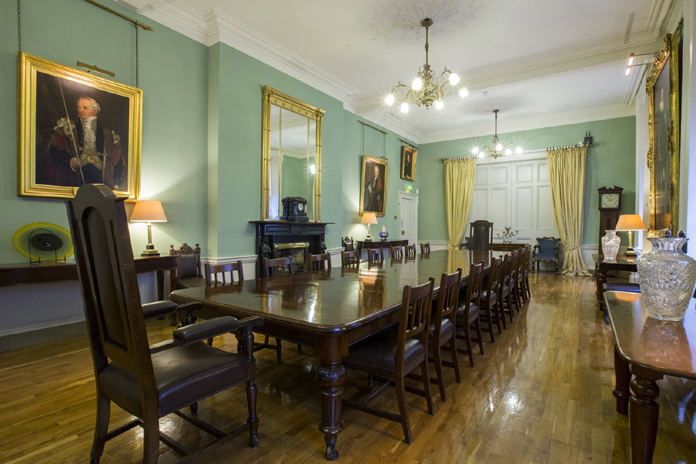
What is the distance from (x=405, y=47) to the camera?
5.07 meters

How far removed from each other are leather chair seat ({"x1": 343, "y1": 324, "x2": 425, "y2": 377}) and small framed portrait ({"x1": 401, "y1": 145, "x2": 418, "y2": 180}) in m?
7.48

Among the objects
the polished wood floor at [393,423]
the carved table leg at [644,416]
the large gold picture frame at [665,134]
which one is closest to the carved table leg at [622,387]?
the polished wood floor at [393,423]

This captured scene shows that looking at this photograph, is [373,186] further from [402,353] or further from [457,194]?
[402,353]

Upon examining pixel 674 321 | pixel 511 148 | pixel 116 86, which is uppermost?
pixel 511 148

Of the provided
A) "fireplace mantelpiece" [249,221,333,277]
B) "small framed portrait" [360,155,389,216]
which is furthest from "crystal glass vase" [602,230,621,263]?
"small framed portrait" [360,155,389,216]

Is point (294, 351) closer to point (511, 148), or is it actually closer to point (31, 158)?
point (31, 158)

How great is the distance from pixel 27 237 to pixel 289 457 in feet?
10.1

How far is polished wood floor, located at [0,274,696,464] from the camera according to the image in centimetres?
172

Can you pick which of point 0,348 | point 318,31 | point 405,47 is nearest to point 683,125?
point 405,47

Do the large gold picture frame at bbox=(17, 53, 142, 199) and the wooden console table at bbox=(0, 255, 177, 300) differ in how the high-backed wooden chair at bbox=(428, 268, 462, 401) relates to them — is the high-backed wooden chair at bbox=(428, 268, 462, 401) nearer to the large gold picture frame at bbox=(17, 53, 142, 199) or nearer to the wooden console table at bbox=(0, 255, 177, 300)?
the wooden console table at bbox=(0, 255, 177, 300)

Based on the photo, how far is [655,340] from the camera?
1358 millimetres

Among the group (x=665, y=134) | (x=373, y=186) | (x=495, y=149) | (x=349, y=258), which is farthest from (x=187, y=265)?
(x=495, y=149)

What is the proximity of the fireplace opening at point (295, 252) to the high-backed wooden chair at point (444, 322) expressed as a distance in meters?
3.20

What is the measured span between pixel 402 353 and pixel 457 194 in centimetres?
820
